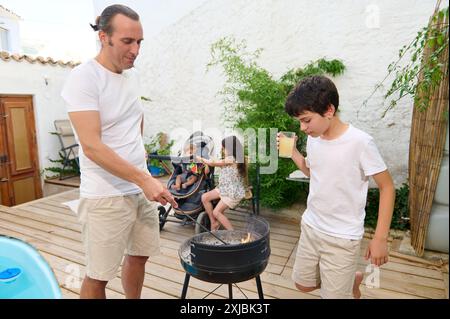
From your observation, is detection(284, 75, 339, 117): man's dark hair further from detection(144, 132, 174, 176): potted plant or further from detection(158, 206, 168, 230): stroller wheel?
detection(144, 132, 174, 176): potted plant

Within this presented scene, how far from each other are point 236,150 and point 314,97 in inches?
62.9

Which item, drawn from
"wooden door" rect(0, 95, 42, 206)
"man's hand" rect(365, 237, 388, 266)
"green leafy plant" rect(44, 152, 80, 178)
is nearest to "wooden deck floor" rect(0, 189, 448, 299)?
"man's hand" rect(365, 237, 388, 266)

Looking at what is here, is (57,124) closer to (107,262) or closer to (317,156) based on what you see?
(107,262)

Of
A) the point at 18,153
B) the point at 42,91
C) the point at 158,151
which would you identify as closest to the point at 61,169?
the point at 18,153

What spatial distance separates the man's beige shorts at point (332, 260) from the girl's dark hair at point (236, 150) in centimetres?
141

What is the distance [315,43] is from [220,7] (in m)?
1.58

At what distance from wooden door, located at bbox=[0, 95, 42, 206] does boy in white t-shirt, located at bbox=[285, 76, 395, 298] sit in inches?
222

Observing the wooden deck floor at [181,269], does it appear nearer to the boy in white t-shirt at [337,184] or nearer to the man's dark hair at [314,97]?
the boy in white t-shirt at [337,184]

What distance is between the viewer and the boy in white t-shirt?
1.28m

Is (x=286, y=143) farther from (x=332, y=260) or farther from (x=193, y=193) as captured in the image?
(x=193, y=193)

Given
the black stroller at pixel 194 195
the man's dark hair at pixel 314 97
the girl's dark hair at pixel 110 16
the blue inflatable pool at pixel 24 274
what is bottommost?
the blue inflatable pool at pixel 24 274

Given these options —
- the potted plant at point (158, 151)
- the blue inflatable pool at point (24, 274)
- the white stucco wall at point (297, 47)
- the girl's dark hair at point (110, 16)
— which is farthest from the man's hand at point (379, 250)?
the potted plant at point (158, 151)

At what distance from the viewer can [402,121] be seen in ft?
11.6

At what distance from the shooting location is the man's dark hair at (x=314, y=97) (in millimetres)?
1320
